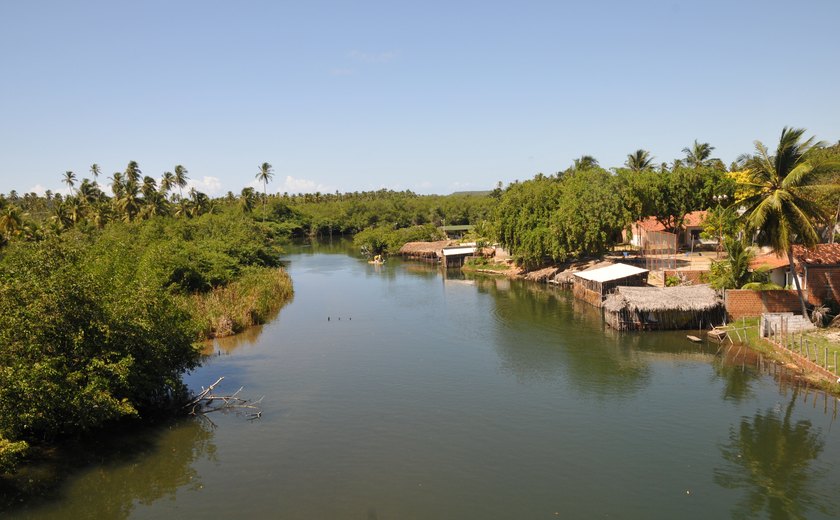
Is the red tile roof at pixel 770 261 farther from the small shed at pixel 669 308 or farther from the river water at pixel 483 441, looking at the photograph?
the river water at pixel 483 441

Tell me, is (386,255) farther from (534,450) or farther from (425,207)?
(534,450)

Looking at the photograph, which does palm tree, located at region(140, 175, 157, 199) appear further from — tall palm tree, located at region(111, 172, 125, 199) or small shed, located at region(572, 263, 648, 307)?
small shed, located at region(572, 263, 648, 307)

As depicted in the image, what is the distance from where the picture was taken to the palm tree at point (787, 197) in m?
29.2

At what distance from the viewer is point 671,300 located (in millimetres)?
34094

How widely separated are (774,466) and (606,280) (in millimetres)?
23067

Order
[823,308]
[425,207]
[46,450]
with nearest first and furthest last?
[46,450]
[823,308]
[425,207]

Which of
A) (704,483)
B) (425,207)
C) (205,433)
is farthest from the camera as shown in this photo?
(425,207)

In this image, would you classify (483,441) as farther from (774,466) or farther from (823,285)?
(823,285)

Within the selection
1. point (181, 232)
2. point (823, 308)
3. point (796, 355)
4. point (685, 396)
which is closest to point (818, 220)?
point (823, 308)

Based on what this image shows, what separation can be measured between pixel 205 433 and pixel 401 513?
969 centimetres

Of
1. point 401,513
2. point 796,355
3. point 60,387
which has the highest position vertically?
point 60,387

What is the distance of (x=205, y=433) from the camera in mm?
22453

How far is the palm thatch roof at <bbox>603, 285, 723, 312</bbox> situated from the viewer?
33750mm

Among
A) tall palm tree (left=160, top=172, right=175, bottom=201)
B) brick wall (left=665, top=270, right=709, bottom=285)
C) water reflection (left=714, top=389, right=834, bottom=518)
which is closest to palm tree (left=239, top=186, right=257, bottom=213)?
tall palm tree (left=160, top=172, right=175, bottom=201)
